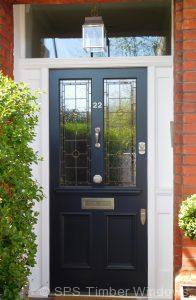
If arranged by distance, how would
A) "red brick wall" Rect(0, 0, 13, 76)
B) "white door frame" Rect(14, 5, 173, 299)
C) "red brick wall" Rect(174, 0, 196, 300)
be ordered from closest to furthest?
"red brick wall" Rect(174, 0, 196, 300) < "red brick wall" Rect(0, 0, 13, 76) < "white door frame" Rect(14, 5, 173, 299)

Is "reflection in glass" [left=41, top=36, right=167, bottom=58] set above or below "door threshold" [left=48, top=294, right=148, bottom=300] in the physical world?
above

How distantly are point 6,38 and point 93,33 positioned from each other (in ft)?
2.84

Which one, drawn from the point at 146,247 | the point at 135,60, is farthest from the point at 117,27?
the point at 146,247

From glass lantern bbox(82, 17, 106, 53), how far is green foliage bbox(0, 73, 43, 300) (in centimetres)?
124

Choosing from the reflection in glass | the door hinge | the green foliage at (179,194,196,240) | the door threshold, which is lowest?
the door threshold

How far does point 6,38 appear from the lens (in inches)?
191

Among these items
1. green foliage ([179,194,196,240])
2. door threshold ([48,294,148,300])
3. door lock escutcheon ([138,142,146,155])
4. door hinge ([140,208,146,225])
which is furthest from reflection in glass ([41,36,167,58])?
door threshold ([48,294,148,300])

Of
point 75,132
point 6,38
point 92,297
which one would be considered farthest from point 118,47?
point 92,297

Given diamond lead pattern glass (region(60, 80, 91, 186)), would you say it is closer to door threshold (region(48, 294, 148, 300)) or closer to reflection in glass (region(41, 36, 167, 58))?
reflection in glass (region(41, 36, 167, 58))

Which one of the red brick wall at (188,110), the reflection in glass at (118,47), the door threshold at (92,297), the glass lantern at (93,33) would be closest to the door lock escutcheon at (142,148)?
the red brick wall at (188,110)

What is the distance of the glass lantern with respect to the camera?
4797 millimetres

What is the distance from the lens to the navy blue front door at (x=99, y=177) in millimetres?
5145

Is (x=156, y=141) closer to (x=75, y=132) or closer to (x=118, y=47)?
(x=75, y=132)

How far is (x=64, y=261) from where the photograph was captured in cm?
527
